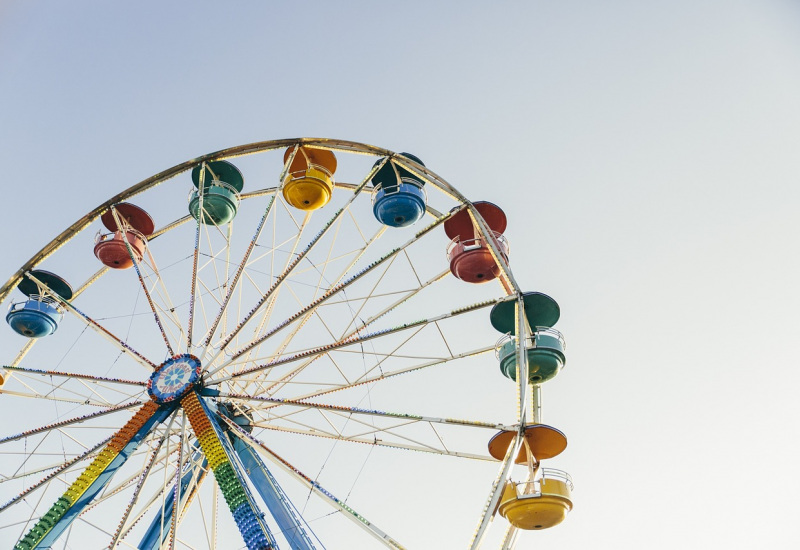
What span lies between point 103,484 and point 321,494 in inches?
116

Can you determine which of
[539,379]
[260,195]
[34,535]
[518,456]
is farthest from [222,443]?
[260,195]

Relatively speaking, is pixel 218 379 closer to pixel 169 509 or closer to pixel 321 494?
pixel 169 509

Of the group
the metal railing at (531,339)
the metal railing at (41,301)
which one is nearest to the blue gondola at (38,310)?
the metal railing at (41,301)

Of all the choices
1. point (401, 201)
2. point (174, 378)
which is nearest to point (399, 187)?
point (401, 201)

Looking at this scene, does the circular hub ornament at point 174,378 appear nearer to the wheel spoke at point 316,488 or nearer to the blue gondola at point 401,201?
the wheel spoke at point 316,488

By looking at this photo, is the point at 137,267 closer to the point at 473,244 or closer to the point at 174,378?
the point at 174,378

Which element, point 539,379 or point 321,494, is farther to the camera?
point 539,379

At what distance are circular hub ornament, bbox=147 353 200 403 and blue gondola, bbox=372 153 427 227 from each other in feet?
12.6

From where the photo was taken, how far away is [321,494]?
932cm

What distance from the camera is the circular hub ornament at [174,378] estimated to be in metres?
10.9

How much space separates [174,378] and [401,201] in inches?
176

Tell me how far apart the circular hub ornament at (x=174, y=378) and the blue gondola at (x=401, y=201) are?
383 centimetres

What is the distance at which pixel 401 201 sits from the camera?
12.8 metres

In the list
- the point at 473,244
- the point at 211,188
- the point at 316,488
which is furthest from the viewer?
the point at 211,188
